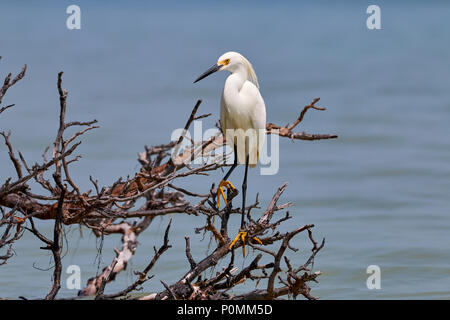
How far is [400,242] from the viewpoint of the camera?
12734 millimetres

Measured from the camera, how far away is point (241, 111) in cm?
577

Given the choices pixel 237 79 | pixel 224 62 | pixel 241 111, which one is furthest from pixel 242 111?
pixel 224 62

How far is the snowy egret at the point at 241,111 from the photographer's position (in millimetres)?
5695

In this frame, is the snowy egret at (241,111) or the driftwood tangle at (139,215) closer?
the driftwood tangle at (139,215)

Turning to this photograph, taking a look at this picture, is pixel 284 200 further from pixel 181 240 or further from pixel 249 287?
pixel 249 287

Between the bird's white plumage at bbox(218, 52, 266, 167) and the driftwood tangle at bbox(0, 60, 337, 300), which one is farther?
the bird's white plumage at bbox(218, 52, 266, 167)

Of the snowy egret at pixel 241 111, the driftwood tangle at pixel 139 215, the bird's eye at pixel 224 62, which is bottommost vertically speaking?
the driftwood tangle at pixel 139 215

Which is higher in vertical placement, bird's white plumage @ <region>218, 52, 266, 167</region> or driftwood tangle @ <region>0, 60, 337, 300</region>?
bird's white plumage @ <region>218, 52, 266, 167</region>

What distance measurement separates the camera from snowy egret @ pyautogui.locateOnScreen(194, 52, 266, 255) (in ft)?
18.7

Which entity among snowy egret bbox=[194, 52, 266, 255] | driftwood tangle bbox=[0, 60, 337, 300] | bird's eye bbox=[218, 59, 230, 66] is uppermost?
bird's eye bbox=[218, 59, 230, 66]

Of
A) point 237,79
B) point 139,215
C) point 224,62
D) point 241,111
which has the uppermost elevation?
point 224,62

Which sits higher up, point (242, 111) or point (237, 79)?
point (237, 79)

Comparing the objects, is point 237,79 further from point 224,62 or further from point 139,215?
point 139,215
